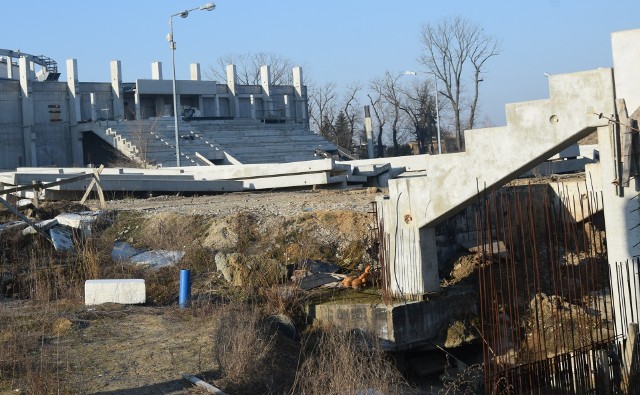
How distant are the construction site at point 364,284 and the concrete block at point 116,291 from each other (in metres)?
0.03

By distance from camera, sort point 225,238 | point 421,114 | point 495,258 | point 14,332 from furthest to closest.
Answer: point 421,114
point 225,238
point 495,258
point 14,332

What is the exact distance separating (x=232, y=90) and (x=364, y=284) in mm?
43515

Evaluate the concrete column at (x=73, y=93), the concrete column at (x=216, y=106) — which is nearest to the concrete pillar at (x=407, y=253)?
the concrete column at (x=73, y=93)

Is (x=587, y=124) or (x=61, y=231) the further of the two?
(x=61, y=231)

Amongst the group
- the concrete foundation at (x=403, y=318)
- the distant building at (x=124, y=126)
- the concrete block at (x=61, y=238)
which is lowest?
the concrete foundation at (x=403, y=318)

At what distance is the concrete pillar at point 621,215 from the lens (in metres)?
12.0

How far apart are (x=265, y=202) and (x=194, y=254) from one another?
6.35m

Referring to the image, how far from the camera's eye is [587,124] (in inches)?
479

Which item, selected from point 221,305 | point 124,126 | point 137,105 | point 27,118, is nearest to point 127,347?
point 221,305

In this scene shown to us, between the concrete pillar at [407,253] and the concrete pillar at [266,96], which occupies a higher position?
the concrete pillar at [266,96]

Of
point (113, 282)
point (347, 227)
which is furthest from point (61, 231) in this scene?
point (347, 227)

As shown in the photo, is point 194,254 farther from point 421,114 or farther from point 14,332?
point 421,114

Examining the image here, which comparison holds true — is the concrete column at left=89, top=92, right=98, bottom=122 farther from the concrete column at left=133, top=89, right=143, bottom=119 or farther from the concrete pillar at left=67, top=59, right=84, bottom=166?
the concrete column at left=133, top=89, right=143, bottom=119

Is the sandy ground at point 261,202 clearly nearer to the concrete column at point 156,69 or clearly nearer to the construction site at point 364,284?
the construction site at point 364,284
